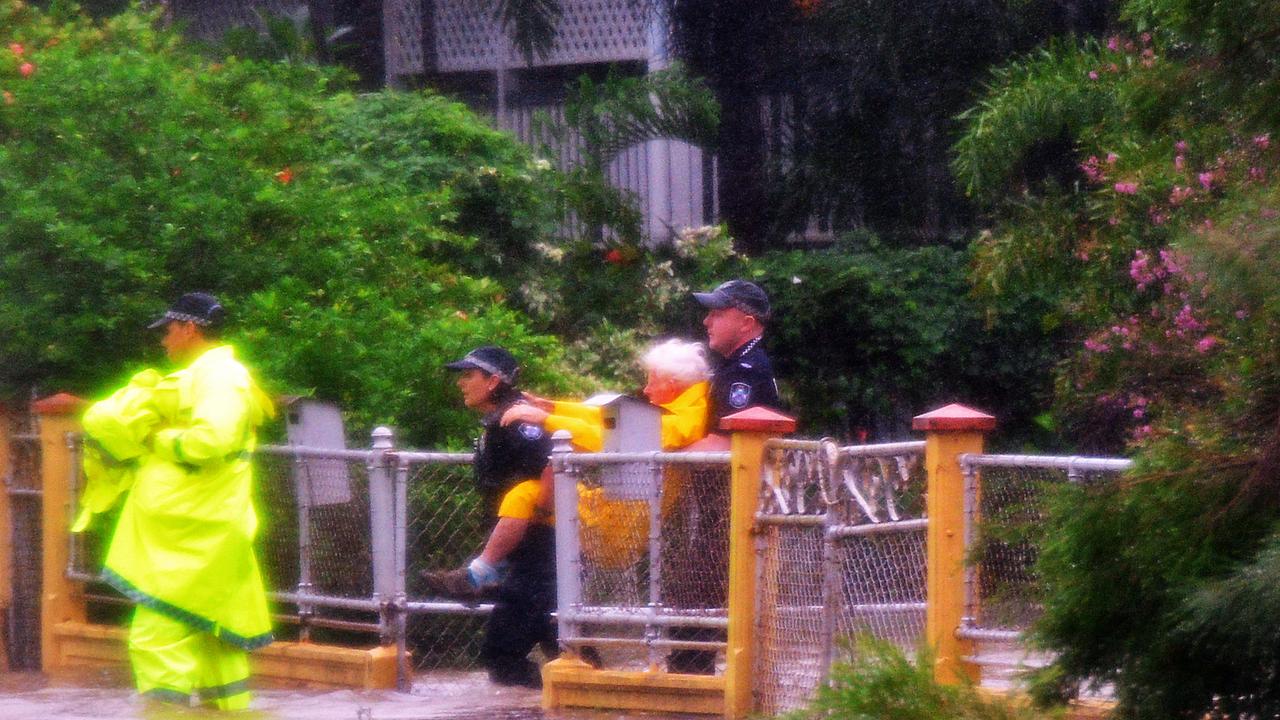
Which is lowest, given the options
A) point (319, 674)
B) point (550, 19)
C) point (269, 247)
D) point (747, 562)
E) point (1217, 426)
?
point (319, 674)

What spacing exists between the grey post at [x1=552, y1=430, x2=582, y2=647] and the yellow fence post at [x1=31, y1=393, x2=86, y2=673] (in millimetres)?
2642

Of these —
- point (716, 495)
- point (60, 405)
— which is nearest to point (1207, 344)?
point (716, 495)

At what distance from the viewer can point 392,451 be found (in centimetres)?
750

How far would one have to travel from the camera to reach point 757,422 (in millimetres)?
6262

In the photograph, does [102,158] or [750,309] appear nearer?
[750,309]

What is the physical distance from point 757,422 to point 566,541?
1.17m

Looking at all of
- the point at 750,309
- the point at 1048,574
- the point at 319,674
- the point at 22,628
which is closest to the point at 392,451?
the point at 319,674

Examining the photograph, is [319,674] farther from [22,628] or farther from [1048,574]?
[1048,574]

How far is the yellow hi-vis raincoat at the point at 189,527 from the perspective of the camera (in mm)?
6598

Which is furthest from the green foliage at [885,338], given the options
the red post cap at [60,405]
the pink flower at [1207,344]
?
the pink flower at [1207,344]

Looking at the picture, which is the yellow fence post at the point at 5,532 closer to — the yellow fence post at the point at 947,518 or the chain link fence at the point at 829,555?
the chain link fence at the point at 829,555

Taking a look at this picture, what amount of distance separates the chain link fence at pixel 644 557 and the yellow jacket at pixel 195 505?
1.23m

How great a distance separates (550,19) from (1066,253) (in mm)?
5032

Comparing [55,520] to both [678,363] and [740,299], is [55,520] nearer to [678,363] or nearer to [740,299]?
[678,363]
